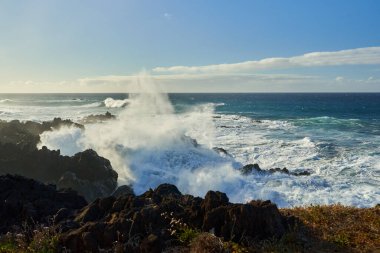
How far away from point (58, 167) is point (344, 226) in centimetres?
1622

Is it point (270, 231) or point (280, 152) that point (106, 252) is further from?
point (280, 152)

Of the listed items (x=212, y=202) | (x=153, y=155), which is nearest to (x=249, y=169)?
(x=153, y=155)

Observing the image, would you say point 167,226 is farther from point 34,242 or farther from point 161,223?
point 34,242

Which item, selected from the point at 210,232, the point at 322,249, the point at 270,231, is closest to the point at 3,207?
the point at 210,232

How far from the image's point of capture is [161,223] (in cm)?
742

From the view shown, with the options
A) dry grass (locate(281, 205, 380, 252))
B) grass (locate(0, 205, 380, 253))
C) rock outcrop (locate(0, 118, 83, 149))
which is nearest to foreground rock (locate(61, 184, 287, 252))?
grass (locate(0, 205, 380, 253))

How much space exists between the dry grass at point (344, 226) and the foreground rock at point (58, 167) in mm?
12745

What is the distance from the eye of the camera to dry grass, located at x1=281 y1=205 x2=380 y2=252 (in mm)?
7340

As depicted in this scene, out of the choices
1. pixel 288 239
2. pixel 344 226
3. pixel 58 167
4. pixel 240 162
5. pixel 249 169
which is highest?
pixel 288 239

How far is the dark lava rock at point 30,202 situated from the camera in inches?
344

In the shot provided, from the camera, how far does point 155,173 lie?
24.5 meters

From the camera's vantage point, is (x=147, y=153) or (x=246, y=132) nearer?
(x=147, y=153)

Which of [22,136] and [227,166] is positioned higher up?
[22,136]

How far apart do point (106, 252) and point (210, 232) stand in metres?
1.80
